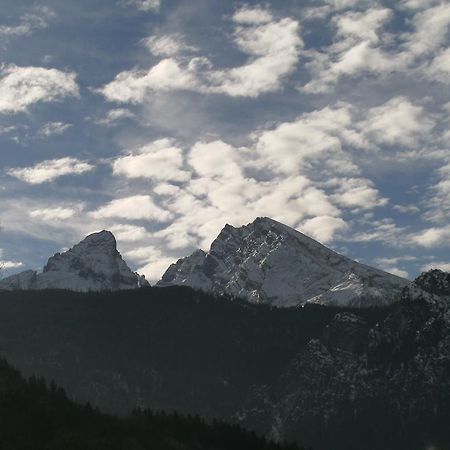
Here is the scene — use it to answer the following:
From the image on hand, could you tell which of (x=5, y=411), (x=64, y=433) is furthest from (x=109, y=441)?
(x=5, y=411)

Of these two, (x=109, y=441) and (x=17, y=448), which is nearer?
(x=17, y=448)

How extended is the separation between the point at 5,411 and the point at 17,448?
2481 centimetres

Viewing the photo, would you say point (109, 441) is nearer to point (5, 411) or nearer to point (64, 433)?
point (64, 433)

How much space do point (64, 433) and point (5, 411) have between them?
16.4 metres

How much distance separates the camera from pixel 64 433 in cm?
18888

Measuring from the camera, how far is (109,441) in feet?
638

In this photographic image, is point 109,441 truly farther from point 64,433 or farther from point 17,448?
point 17,448

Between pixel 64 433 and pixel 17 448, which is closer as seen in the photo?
pixel 17 448

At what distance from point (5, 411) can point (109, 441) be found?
25.5 m

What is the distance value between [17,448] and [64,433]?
1877cm

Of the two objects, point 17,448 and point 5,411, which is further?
point 5,411

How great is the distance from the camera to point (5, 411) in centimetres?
19438
